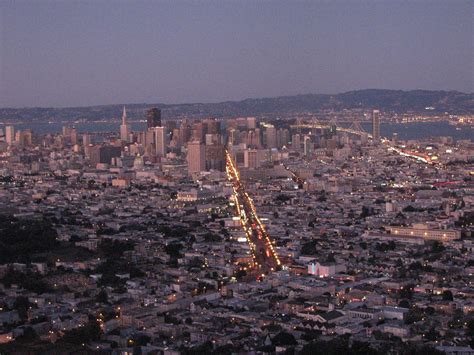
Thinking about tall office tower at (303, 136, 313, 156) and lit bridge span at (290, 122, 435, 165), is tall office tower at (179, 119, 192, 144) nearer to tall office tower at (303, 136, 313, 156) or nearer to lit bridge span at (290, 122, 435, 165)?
tall office tower at (303, 136, 313, 156)

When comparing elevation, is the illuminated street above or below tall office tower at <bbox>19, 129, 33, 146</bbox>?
below

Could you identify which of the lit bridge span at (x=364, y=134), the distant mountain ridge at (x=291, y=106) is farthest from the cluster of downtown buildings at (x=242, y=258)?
the distant mountain ridge at (x=291, y=106)

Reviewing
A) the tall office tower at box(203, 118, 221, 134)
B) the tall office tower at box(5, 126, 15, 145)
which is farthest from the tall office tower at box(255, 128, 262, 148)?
the tall office tower at box(5, 126, 15, 145)

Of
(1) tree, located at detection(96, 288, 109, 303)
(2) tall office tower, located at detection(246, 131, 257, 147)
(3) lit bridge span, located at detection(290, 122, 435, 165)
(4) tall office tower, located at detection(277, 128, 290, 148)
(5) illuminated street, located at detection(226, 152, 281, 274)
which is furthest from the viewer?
(4) tall office tower, located at detection(277, 128, 290, 148)

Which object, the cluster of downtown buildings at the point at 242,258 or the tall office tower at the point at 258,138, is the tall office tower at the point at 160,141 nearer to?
the tall office tower at the point at 258,138

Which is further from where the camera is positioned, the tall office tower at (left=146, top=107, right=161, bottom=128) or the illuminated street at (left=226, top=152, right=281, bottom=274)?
the tall office tower at (left=146, top=107, right=161, bottom=128)

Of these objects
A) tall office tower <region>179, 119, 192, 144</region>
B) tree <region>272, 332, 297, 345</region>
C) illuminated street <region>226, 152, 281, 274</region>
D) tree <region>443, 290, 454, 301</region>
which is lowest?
illuminated street <region>226, 152, 281, 274</region>

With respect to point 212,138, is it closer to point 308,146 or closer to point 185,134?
point 308,146

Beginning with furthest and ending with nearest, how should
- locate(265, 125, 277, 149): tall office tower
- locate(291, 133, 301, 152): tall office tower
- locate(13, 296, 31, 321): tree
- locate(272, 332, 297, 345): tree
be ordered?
locate(265, 125, 277, 149): tall office tower
locate(291, 133, 301, 152): tall office tower
locate(13, 296, 31, 321): tree
locate(272, 332, 297, 345): tree
